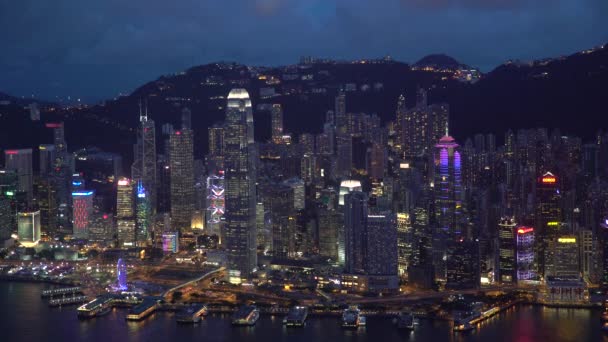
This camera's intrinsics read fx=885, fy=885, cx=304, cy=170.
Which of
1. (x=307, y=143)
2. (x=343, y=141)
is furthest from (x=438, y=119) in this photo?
(x=307, y=143)

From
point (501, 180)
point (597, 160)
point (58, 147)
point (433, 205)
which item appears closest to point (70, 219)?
point (58, 147)

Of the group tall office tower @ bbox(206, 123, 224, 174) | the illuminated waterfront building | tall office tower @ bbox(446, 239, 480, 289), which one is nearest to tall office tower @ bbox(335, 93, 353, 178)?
tall office tower @ bbox(206, 123, 224, 174)

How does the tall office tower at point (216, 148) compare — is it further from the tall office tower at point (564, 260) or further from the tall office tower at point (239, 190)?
the tall office tower at point (564, 260)

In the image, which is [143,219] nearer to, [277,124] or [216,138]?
[216,138]

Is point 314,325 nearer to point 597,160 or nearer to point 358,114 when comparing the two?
point 597,160

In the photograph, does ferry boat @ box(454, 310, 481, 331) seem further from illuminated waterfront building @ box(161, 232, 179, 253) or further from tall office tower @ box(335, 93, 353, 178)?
tall office tower @ box(335, 93, 353, 178)

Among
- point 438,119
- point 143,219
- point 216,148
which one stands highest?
point 438,119
